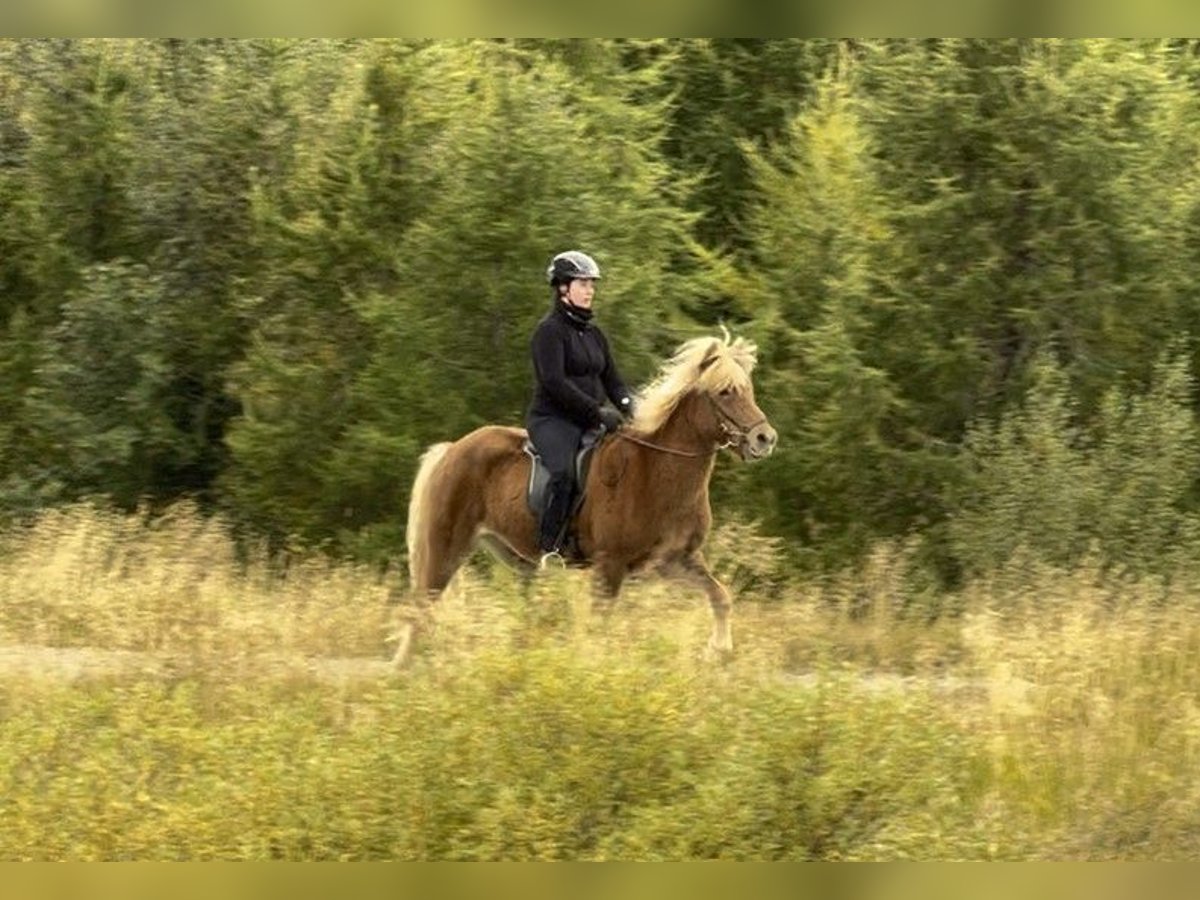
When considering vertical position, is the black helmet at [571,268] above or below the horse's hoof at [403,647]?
above

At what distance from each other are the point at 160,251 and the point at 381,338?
10.9ft

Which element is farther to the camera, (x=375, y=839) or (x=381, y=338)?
(x=381, y=338)

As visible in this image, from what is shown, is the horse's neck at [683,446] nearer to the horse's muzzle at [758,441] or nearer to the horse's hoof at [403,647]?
the horse's muzzle at [758,441]

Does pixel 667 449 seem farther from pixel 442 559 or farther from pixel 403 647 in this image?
pixel 403 647

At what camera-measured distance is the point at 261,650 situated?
12688 millimetres

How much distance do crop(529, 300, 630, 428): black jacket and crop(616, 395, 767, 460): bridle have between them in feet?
1.06

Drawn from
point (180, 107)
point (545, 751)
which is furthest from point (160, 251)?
point (545, 751)

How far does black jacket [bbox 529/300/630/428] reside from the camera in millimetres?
12523

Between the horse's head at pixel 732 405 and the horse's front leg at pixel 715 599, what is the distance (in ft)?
2.52

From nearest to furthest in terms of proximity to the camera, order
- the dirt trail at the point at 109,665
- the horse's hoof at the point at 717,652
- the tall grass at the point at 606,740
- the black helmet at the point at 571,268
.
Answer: the tall grass at the point at 606,740 → the horse's hoof at the point at 717,652 → the dirt trail at the point at 109,665 → the black helmet at the point at 571,268

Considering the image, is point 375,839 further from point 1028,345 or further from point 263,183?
point 263,183

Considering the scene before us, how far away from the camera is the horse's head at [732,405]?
505 inches

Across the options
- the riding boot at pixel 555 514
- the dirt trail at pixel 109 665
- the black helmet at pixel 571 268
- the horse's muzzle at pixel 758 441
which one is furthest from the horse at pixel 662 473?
the black helmet at pixel 571 268

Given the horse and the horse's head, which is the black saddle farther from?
the horse's head
